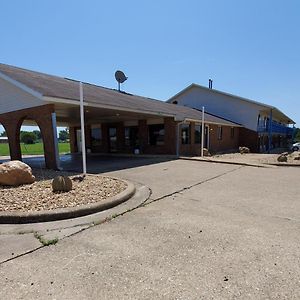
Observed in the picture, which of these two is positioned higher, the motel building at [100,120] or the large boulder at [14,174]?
the motel building at [100,120]

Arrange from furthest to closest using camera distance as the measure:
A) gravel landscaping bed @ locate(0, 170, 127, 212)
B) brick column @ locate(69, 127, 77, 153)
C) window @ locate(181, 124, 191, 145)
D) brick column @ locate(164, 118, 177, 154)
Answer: brick column @ locate(69, 127, 77, 153) → window @ locate(181, 124, 191, 145) → brick column @ locate(164, 118, 177, 154) → gravel landscaping bed @ locate(0, 170, 127, 212)

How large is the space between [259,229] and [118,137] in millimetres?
17706

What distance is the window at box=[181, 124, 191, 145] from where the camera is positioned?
18984 millimetres

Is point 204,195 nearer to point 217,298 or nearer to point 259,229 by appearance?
point 259,229

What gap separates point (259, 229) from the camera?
435 cm

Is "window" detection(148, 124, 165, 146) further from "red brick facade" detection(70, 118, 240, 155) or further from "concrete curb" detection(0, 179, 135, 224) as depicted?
"concrete curb" detection(0, 179, 135, 224)

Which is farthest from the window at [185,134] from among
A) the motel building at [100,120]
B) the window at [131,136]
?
the window at [131,136]

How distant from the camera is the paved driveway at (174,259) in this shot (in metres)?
2.68

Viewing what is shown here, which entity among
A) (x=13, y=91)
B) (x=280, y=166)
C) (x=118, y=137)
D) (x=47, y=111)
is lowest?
(x=280, y=166)

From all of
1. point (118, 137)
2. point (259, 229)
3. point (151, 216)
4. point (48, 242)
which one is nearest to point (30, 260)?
point (48, 242)

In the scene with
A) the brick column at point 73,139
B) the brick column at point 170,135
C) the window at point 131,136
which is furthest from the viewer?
the brick column at point 73,139

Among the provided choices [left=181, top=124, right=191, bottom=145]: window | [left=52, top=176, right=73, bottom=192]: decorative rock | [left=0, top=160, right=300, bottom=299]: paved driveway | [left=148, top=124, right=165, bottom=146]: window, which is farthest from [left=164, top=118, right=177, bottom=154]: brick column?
[left=0, top=160, right=300, bottom=299]: paved driveway

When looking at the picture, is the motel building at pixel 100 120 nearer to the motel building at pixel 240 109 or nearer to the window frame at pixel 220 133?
the window frame at pixel 220 133

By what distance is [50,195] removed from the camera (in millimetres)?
6172
